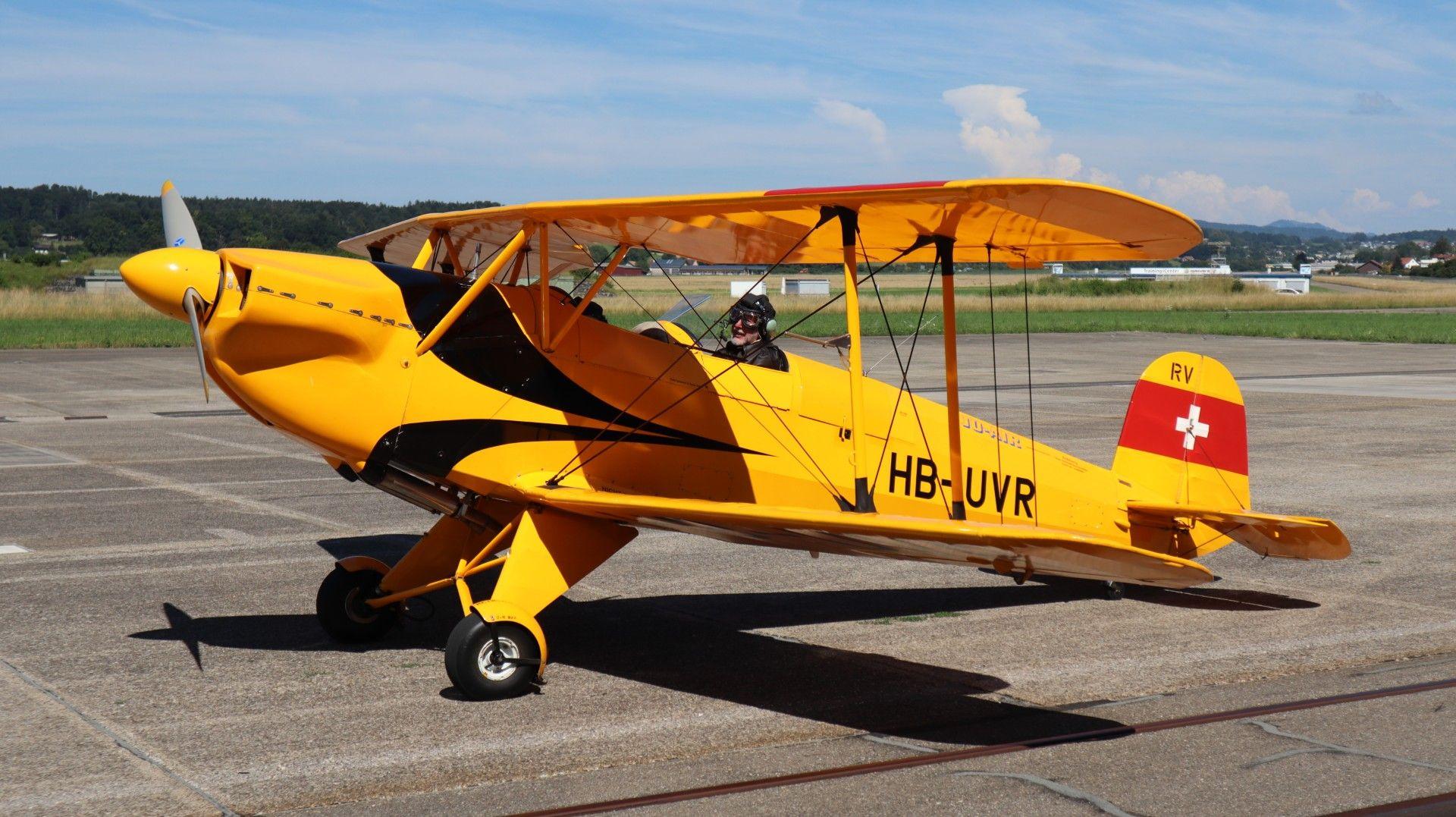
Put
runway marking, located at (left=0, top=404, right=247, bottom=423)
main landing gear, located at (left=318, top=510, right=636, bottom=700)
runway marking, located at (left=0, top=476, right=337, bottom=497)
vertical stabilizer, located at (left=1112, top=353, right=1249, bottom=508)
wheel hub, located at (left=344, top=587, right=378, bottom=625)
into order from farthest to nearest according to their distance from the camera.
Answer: runway marking, located at (left=0, top=404, right=247, bottom=423) < runway marking, located at (left=0, top=476, right=337, bottom=497) < vertical stabilizer, located at (left=1112, top=353, right=1249, bottom=508) < wheel hub, located at (left=344, top=587, right=378, bottom=625) < main landing gear, located at (left=318, top=510, right=636, bottom=700)

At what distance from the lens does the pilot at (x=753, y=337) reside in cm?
714

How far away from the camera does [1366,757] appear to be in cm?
517

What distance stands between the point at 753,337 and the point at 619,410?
1.12 metres

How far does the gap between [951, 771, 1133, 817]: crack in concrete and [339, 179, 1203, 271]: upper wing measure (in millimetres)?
2280

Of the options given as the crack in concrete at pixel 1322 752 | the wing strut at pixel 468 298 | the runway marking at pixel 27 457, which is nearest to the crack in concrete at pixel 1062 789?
the crack in concrete at pixel 1322 752

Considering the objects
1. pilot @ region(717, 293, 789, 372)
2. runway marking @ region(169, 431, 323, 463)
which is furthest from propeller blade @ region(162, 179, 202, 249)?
runway marking @ region(169, 431, 323, 463)

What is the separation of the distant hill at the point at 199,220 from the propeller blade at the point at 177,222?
1.54 meters

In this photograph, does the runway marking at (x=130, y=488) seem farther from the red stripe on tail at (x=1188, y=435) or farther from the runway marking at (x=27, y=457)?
the red stripe on tail at (x=1188, y=435)

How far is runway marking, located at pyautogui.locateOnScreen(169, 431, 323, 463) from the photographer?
15.2m

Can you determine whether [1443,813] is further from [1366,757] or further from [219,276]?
[219,276]

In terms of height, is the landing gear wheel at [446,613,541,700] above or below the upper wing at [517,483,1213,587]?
below

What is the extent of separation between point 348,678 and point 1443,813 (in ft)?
15.5

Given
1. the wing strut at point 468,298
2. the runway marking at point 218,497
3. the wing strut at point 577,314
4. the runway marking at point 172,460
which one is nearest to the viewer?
the wing strut at point 468,298

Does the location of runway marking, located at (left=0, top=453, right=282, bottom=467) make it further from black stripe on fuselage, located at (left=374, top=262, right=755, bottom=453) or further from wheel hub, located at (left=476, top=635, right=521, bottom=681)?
wheel hub, located at (left=476, top=635, right=521, bottom=681)
